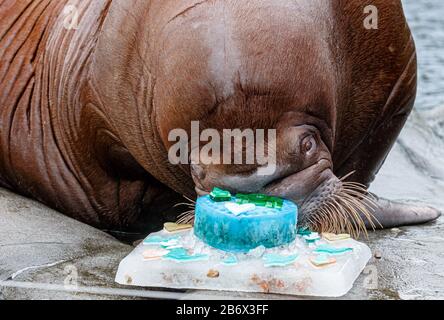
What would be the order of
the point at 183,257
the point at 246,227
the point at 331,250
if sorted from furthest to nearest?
the point at 331,250
the point at 183,257
the point at 246,227

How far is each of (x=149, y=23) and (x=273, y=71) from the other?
0.93 m

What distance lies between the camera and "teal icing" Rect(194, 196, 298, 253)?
182 inches

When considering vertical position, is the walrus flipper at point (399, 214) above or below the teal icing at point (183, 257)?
below

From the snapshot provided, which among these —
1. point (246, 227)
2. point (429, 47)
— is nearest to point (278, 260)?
point (246, 227)

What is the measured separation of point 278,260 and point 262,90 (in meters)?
0.78

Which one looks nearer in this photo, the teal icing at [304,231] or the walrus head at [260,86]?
the walrus head at [260,86]

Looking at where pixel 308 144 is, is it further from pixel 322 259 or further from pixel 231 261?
pixel 231 261

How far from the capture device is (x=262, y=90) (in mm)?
4754

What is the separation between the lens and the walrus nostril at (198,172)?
496cm

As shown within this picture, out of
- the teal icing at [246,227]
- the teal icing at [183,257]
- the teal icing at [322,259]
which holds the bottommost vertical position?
the teal icing at [322,259]

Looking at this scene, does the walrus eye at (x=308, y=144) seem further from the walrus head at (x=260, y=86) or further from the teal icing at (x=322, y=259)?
the teal icing at (x=322, y=259)

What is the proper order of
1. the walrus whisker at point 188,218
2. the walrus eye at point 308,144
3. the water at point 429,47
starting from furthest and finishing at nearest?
1. the water at point 429,47
2. the walrus whisker at point 188,218
3. the walrus eye at point 308,144

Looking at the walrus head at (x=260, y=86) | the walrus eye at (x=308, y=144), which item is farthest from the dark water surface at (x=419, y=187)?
the walrus eye at (x=308, y=144)

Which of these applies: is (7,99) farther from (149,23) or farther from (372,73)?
(372,73)
